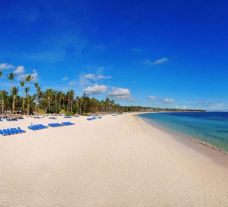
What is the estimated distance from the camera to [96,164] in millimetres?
9523

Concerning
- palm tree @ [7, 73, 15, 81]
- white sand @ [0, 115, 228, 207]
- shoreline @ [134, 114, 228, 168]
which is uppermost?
palm tree @ [7, 73, 15, 81]

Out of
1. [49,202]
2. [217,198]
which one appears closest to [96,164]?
[49,202]

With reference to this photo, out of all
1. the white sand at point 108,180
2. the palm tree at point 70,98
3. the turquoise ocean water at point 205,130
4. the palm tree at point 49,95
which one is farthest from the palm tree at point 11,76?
the white sand at point 108,180

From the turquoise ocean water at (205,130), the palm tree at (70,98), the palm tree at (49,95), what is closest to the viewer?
the turquoise ocean water at (205,130)

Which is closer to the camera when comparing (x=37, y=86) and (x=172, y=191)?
(x=172, y=191)

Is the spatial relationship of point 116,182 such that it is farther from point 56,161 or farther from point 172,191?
point 56,161

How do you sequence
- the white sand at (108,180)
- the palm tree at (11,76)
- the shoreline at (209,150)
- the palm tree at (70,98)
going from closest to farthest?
the white sand at (108,180)
the shoreline at (209,150)
the palm tree at (11,76)
the palm tree at (70,98)

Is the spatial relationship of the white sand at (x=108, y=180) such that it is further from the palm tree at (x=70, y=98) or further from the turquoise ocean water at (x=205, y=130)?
the palm tree at (x=70, y=98)

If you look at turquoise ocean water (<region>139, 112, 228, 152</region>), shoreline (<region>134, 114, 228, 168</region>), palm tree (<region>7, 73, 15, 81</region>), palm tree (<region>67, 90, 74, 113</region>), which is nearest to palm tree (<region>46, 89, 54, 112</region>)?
palm tree (<region>67, 90, 74, 113</region>)

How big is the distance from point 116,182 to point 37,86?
248 ft

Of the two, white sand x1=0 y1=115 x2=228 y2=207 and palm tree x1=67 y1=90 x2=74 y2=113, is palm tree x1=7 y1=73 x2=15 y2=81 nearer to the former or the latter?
palm tree x1=67 y1=90 x2=74 y2=113

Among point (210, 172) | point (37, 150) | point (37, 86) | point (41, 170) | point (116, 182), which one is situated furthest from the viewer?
point (37, 86)

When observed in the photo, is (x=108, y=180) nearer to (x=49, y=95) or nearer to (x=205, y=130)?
(x=205, y=130)

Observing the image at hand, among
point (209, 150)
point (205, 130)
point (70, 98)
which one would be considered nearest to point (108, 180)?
point (209, 150)
